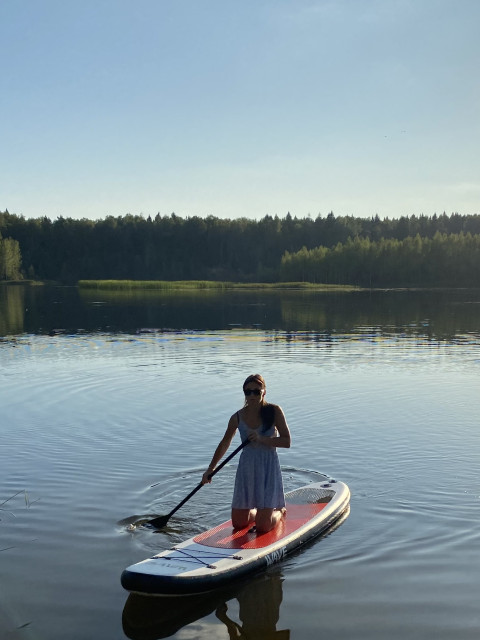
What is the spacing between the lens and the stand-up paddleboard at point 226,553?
27.1 ft

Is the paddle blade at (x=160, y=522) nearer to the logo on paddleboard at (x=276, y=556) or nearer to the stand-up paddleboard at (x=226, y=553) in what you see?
the stand-up paddleboard at (x=226, y=553)

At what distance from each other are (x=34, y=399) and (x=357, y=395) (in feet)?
31.1

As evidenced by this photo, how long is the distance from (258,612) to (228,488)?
4603 mm

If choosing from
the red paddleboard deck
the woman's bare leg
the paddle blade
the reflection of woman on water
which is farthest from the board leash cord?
the paddle blade

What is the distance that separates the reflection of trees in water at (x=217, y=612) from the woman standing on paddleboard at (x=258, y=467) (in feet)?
3.61

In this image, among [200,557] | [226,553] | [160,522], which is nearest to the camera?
[200,557]

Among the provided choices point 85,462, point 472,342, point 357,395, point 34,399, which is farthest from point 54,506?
point 472,342

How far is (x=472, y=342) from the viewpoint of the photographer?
1454 inches

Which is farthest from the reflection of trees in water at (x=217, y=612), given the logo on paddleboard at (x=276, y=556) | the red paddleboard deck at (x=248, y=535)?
the red paddleboard deck at (x=248, y=535)

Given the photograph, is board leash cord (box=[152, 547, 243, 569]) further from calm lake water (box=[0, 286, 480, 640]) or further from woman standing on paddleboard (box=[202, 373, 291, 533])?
woman standing on paddleboard (box=[202, 373, 291, 533])

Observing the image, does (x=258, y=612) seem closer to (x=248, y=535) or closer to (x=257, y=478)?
(x=248, y=535)

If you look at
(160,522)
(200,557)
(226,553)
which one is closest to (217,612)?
(200,557)

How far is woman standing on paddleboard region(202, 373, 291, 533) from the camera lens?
383 inches

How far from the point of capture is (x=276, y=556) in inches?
372
